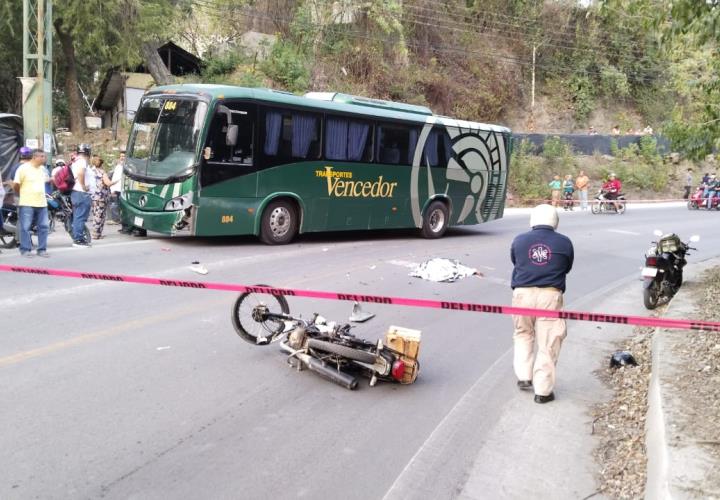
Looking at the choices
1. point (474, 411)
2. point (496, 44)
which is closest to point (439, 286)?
point (474, 411)

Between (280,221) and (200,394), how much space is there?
29.2 feet

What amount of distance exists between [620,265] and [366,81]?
1036 inches

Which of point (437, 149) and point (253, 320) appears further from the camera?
point (437, 149)

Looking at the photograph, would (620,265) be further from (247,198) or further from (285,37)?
(285,37)

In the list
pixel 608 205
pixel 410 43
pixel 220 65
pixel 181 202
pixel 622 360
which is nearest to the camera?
pixel 622 360

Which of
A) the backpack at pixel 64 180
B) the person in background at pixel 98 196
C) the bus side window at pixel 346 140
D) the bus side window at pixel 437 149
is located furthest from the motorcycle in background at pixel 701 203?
the backpack at pixel 64 180

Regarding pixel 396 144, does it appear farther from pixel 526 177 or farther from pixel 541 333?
pixel 526 177

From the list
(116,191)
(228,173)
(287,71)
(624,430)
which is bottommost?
(624,430)

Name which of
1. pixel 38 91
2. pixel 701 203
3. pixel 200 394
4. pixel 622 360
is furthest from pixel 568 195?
pixel 200 394

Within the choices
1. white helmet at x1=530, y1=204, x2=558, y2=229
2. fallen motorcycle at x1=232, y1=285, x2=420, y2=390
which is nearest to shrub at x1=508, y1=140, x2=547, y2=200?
white helmet at x1=530, y1=204, x2=558, y2=229

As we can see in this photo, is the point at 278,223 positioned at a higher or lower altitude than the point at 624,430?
higher

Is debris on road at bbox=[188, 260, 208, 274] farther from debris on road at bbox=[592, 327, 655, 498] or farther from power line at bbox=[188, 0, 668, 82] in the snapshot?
power line at bbox=[188, 0, 668, 82]

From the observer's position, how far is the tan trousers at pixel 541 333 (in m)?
5.93

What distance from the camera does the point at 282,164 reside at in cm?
1420
